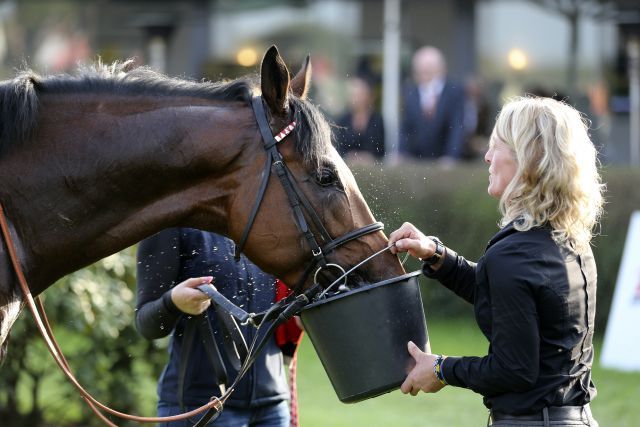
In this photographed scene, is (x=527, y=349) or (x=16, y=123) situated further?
(x=16, y=123)

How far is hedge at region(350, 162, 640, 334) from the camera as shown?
336 inches

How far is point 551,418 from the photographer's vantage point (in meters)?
2.98

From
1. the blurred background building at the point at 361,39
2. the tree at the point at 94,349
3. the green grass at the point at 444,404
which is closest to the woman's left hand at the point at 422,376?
the tree at the point at 94,349

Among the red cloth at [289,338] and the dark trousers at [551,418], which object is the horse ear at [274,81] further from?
the dark trousers at [551,418]

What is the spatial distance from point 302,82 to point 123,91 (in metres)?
0.63

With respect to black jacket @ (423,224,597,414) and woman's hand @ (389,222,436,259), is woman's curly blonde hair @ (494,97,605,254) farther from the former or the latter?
woman's hand @ (389,222,436,259)

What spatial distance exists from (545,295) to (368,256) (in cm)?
61

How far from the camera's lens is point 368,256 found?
10.8 ft

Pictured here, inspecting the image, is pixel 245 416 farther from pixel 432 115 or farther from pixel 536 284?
pixel 432 115

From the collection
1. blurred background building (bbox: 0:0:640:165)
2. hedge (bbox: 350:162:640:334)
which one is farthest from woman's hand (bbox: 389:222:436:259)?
blurred background building (bbox: 0:0:640:165)

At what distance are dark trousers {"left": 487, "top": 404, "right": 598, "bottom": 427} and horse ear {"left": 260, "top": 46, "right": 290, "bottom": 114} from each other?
47.8 inches

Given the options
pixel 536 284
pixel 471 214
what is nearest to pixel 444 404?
pixel 471 214

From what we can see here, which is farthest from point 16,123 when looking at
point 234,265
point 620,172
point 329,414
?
point 620,172

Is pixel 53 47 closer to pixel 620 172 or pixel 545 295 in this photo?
pixel 620 172
